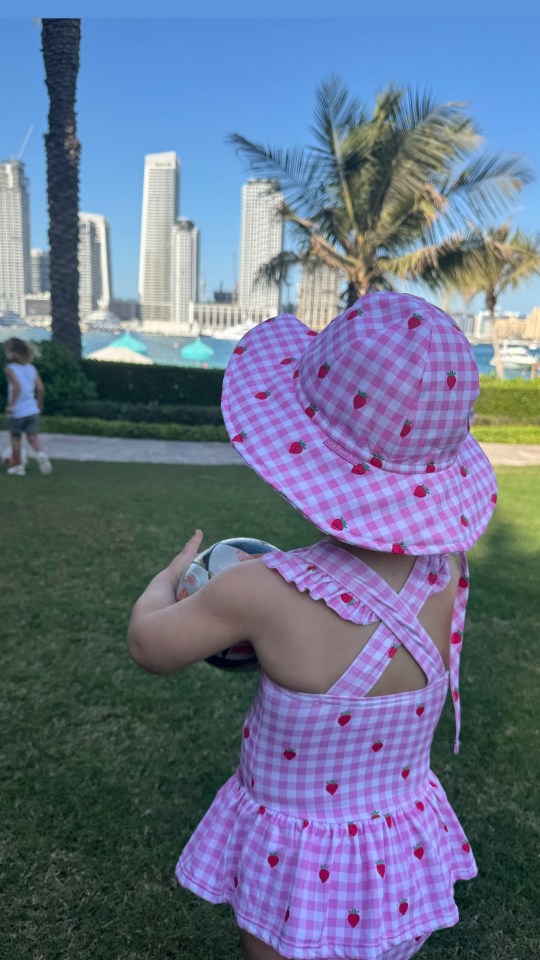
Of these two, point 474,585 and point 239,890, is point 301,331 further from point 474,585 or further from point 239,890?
point 474,585

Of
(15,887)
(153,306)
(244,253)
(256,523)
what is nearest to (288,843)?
(15,887)

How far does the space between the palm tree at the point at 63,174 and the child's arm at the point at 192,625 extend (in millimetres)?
14969

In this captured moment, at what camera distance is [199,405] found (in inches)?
658

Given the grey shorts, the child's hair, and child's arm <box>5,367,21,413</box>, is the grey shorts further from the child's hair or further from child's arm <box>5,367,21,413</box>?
the child's hair

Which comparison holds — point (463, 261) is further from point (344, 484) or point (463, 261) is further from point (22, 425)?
point (344, 484)

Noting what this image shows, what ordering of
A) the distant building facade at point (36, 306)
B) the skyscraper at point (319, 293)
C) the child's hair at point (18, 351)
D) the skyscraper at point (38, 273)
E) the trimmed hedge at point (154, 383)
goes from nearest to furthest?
1. the child's hair at point (18, 351)
2. the trimmed hedge at point (154, 383)
3. the skyscraper at point (319, 293)
4. the distant building facade at point (36, 306)
5. the skyscraper at point (38, 273)

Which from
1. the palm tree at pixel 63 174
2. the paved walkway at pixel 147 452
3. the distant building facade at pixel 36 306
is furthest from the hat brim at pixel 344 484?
the distant building facade at pixel 36 306

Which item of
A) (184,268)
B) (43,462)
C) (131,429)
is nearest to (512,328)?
(184,268)

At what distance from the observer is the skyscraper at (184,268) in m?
169

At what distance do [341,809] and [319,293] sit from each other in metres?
20.0

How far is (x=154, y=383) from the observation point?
53.8ft

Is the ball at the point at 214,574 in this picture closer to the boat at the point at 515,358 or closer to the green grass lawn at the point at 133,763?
the green grass lawn at the point at 133,763

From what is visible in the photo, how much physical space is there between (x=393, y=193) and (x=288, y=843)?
52.9ft

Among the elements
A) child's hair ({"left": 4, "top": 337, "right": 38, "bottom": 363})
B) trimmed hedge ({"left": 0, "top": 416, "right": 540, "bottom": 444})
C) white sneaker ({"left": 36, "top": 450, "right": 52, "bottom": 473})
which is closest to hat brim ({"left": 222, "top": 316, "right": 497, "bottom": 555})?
child's hair ({"left": 4, "top": 337, "right": 38, "bottom": 363})
